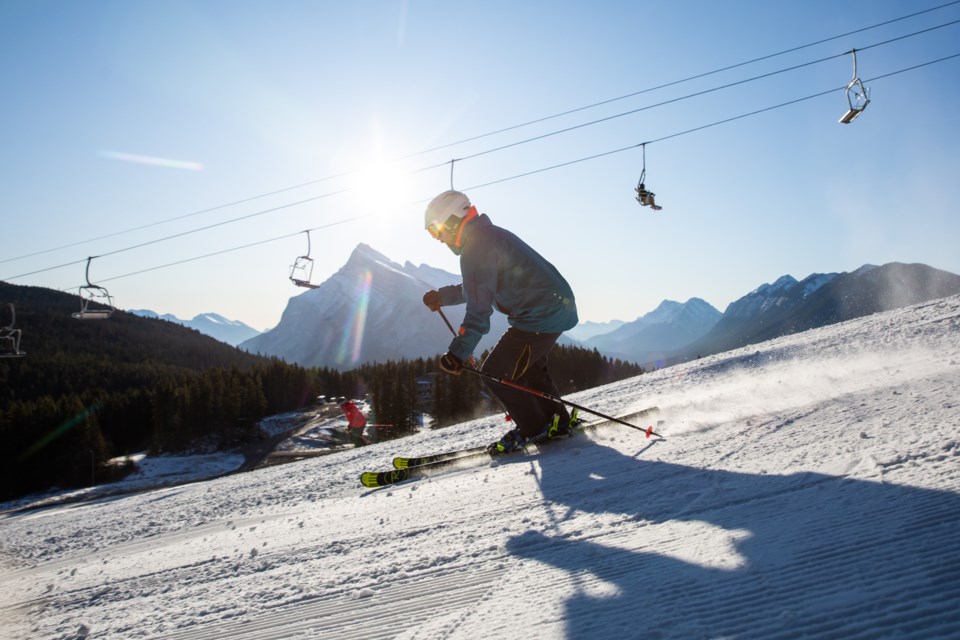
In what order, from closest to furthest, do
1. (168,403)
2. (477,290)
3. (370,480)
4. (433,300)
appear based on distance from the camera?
1. (477,290)
2. (370,480)
3. (433,300)
4. (168,403)

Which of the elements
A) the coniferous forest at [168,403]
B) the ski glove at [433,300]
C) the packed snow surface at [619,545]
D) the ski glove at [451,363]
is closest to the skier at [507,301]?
the ski glove at [451,363]

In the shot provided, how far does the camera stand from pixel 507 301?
547cm

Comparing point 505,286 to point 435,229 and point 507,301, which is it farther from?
point 435,229

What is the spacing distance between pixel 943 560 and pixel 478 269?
3925 millimetres

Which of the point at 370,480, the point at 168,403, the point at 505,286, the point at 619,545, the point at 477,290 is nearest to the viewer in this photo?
the point at 619,545

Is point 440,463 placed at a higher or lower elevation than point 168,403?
lower

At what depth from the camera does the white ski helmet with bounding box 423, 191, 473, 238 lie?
17.4ft

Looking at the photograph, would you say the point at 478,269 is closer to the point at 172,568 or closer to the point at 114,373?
the point at 172,568

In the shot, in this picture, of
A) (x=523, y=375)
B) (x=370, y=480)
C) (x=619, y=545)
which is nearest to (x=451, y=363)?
(x=523, y=375)

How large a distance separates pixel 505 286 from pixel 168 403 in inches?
2822

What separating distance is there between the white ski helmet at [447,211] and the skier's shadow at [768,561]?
10.4 feet

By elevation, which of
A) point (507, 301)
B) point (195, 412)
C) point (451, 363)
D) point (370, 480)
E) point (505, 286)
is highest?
point (505, 286)

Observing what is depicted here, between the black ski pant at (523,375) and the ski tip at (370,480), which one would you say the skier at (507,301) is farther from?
the ski tip at (370,480)

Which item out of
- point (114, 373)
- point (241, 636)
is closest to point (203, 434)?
point (114, 373)
